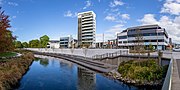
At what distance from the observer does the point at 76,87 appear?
21781 millimetres

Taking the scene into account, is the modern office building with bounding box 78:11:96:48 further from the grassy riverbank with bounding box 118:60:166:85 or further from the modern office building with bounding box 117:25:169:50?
the grassy riverbank with bounding box 118:60:166:85

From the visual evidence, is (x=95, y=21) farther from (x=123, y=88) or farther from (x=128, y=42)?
(x=123, y=88)

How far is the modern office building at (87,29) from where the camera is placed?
504 feet

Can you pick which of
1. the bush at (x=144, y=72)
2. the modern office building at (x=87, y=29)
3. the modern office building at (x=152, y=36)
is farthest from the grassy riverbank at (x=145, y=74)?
the modern office building at (x=87, y=29)

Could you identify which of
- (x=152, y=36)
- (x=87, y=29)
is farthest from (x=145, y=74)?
(x=87, y=29)

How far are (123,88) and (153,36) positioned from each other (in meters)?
79.4

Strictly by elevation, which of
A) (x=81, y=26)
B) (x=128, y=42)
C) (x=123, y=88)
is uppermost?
(x=81, y=26)

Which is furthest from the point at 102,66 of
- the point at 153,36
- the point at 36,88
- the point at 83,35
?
the point at 83,35

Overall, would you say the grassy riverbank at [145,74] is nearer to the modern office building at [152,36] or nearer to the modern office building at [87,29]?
the modern office building at [152,36]

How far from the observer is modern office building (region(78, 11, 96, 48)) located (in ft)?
504

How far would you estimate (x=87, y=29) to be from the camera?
158375mm

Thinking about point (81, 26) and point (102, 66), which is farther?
point (81, 26)

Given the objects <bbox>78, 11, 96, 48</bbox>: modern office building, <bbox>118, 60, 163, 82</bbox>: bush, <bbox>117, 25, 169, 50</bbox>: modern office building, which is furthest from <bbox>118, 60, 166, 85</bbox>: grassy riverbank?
<bbox>78, 11, 96, 48</bbox>: modern office building

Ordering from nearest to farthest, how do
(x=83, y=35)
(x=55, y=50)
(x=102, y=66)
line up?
(x=102, y=66) < (x=55, y=50) < (x=83, y=35)
